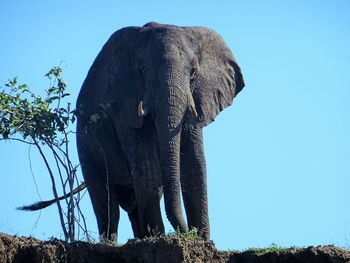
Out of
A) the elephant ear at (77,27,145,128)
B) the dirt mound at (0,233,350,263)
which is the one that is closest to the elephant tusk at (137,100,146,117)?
the elephant ear at (77,27,145,128)

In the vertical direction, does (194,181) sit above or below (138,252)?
above

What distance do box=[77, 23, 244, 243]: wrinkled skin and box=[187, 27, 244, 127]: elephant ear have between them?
1 centimetres

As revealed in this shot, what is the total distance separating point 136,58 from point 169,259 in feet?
16.6

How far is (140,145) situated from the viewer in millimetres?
15992

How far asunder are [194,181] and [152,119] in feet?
3.23

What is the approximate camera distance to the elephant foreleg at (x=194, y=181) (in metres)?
15.6

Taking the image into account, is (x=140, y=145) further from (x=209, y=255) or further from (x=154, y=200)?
(x=209, y=255)

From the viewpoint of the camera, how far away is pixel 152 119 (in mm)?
16000

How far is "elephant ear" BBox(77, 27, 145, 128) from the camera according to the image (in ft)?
53.4

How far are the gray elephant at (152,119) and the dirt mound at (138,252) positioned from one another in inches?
70.1

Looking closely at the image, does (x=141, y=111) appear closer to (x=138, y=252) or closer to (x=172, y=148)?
(x=172, y=148)

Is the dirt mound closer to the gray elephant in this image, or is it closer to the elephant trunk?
the gray elephant

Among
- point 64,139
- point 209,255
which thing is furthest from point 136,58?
point 209,255

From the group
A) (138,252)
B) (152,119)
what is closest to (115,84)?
(152,119)
